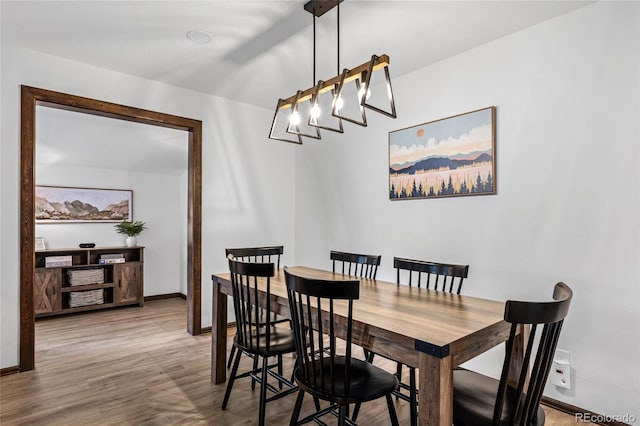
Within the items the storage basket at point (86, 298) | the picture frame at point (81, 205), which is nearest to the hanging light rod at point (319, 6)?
the picture frame at point (81, 205)

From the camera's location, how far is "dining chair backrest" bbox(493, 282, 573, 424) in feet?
3.90

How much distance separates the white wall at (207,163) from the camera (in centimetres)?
282

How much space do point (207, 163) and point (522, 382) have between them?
3494 mm

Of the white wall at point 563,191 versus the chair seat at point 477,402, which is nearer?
the chair seat at point 477,402

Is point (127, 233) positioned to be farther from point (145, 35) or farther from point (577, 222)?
point (577, 222)

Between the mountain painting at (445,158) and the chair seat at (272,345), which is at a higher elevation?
the mountain painting at (445,158)

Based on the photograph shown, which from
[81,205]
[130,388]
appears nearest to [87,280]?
[81,205]

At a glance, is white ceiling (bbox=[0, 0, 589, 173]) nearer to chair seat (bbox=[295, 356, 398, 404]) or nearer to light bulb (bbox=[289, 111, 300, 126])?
light bulb (bbox=[289, 111, 300, 126])

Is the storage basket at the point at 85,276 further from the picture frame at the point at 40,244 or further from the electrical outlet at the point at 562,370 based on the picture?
the electrical outlet at the point at 562,370

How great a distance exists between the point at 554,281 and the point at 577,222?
412 millimetres

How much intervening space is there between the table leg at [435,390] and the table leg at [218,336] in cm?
168

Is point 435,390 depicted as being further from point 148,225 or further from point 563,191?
point 148,225

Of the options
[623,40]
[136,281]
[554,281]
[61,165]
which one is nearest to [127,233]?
[136,281]

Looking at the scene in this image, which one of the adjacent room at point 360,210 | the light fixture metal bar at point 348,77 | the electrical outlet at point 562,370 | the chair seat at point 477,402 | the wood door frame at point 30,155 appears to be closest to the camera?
the chair seat at point 477,402
